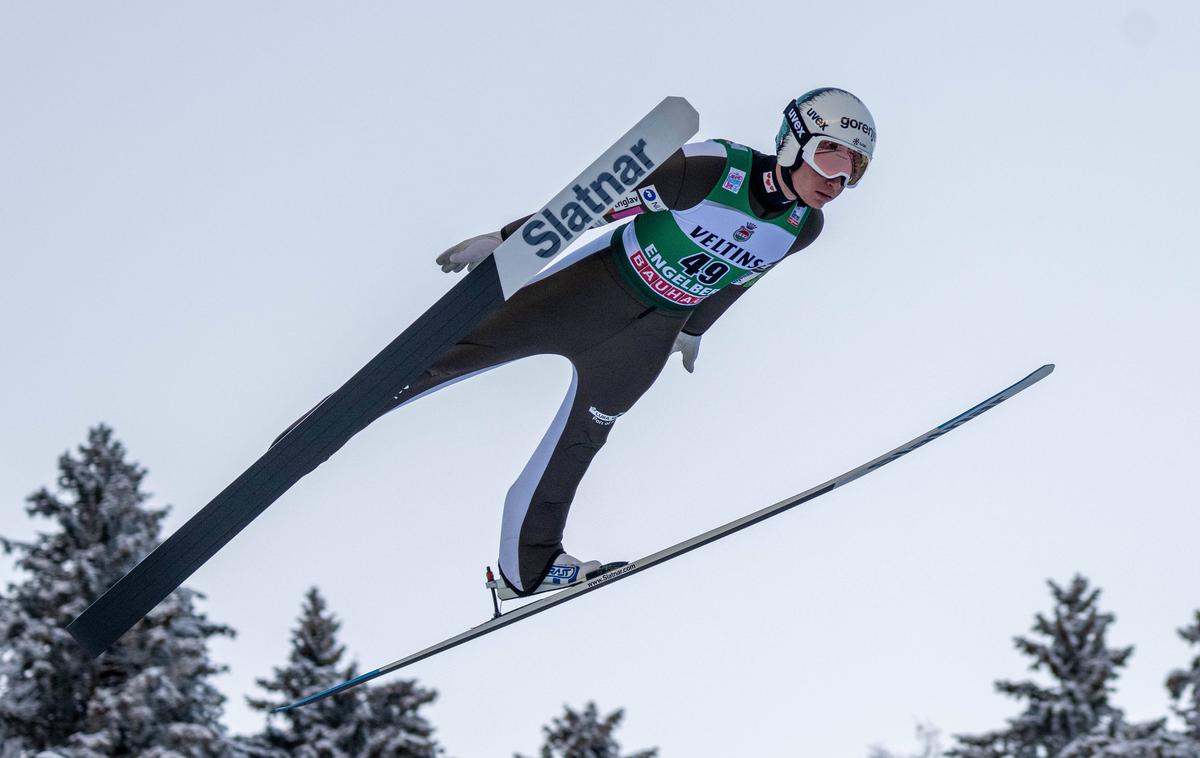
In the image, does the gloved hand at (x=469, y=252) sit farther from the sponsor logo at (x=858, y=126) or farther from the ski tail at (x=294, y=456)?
the sponsor logo at (x=858, y=126)

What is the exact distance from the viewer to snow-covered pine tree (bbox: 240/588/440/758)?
52.9 feet

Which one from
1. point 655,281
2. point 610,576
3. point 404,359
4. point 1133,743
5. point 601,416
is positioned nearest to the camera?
point 404,359

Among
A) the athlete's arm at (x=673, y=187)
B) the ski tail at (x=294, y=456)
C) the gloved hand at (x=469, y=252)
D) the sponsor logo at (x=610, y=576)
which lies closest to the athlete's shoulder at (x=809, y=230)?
the athlete's arm at (x=673, y=187)

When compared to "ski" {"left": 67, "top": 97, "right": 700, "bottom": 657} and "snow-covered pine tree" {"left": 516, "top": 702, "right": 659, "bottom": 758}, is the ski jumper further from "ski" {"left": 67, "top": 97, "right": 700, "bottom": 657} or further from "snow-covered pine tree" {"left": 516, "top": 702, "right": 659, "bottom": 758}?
"snow-covered pine tree" {"left": 516, "top": 702, "right": 659, "bottom": 758}

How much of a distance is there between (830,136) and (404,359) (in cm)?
143

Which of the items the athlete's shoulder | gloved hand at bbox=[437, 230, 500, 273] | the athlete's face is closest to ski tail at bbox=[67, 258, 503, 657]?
gloved hand at bbox=[437, 230, 500, 273]

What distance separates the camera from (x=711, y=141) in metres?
4.52

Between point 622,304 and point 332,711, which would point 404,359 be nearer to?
point 622,304

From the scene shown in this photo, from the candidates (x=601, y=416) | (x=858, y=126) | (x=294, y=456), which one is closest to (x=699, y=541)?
(x=601, y=416)

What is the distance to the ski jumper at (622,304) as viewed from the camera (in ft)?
14.7

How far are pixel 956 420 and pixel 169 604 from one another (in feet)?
38.4

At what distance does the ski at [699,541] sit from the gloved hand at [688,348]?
0.59 m

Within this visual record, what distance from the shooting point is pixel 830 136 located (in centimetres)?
431

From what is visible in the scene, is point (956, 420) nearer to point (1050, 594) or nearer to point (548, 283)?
point (548, 283)
